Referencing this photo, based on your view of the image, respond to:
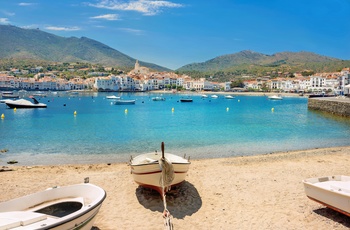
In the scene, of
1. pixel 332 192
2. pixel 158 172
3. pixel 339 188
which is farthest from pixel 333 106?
pixel 158 172

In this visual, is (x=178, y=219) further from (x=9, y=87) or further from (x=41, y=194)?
(x=9, y=87)

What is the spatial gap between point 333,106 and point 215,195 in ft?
156

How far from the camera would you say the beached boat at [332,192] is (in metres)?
7.59

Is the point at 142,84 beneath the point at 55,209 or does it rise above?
above

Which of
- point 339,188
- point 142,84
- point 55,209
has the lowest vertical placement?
point 55,209

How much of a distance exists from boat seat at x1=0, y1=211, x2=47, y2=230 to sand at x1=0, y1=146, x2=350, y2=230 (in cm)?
224

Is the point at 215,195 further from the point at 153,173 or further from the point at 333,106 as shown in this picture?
the point at 333,106

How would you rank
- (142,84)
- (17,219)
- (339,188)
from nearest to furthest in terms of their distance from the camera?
(17,219), (339,188), (142,84)

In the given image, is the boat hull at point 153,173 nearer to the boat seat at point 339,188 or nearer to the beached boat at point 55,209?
the beached boat at point 55,209

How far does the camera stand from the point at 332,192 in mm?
7785

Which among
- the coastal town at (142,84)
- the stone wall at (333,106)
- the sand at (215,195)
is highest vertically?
the coastal town at (142,84)

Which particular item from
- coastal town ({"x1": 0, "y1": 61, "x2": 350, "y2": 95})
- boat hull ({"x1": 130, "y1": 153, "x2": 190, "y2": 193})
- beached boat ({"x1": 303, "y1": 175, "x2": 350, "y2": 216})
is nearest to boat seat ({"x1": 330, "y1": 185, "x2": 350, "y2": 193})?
beached boat ({"x1": 303, "y1": 175, "x2": 350, "y2": 216})

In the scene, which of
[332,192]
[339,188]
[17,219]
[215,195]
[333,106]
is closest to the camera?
[17,219]

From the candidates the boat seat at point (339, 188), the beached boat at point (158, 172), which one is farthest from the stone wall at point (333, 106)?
the beached boat at point (158, 172)
